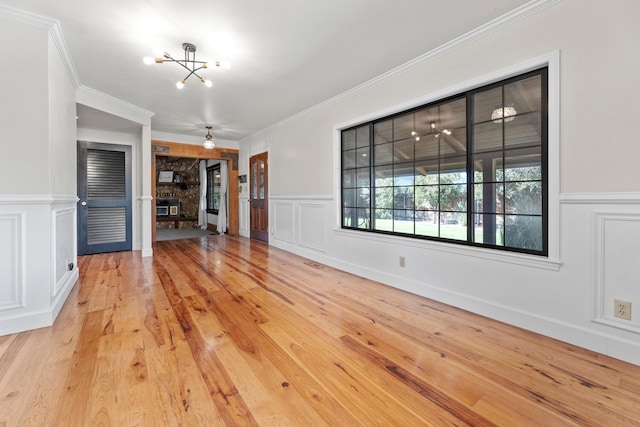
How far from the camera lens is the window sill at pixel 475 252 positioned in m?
2.10

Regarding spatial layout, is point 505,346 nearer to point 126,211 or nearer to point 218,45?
point 218,45

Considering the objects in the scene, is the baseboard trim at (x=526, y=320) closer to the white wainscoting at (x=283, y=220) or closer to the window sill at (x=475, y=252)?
the window sill at (x=475, y=252)

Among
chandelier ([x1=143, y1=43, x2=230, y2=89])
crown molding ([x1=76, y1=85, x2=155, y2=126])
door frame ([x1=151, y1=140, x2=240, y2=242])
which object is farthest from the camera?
door frame ([x1=151, y1=140, x2=240, y2=242])

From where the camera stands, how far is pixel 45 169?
228 cm

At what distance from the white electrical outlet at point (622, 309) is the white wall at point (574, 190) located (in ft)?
0.10


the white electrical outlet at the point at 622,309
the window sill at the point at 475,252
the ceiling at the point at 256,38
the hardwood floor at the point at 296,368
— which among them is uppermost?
the ceiling at the point at 256,38

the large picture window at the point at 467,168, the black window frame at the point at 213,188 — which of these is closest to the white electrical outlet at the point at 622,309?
the large picture window at the point at 467,168

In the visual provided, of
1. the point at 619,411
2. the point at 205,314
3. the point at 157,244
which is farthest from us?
the point at 157,244

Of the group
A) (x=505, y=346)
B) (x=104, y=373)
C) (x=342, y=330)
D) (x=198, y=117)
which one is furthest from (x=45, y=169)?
(x=505, y=346)

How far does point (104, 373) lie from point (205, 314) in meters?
0.86

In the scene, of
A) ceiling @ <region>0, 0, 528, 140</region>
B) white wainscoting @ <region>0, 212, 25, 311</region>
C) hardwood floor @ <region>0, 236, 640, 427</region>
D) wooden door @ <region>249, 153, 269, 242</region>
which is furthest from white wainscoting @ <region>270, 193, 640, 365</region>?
wooden door @ <region>249, 153, 269, 242</region>

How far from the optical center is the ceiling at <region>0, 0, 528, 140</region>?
7.04 feet

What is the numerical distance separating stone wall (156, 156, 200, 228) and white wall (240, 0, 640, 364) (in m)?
8.72

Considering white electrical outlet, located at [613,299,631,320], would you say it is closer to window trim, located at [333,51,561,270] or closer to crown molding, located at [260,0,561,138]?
window trim, located at [333,51,561,270]
